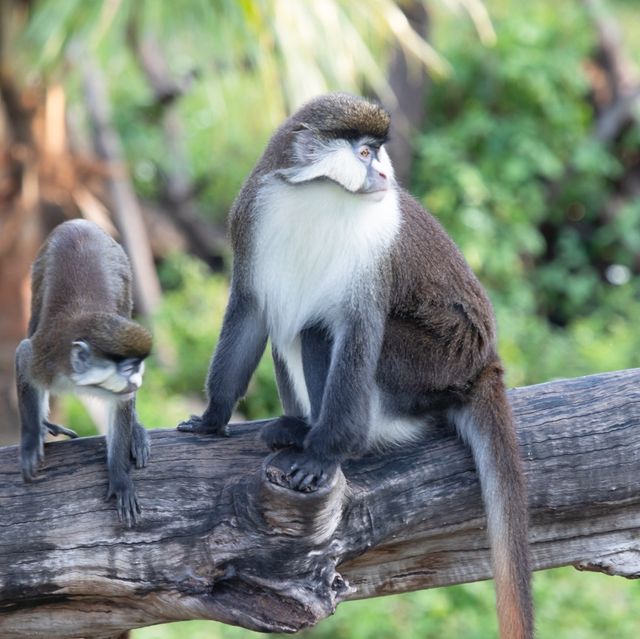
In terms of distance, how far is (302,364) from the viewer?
3.42 m

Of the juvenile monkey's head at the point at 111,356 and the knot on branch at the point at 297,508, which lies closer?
the knot on branch at the point at 297,508

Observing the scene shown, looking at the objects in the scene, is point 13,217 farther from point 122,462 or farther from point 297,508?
point 297,508

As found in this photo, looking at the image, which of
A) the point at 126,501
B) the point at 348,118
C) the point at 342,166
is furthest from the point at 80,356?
the point at 348,118

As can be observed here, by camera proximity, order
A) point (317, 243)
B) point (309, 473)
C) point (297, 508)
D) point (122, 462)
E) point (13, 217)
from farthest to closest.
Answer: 1. point (13, 217)
2. point (317, 243)
3. point (122, 462)
4. point (309, 473)
5. point (297, 508)

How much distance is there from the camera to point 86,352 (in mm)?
3104

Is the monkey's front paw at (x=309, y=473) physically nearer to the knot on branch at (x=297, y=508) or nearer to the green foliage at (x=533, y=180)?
the knot on branch at (x=297, y=508)

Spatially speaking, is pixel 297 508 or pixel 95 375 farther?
pixel 95 375

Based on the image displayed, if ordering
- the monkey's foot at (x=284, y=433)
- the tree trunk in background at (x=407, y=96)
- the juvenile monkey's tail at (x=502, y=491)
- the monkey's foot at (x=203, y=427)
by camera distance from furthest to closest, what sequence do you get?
the tree trunk in background at (x=407, y=96) → the monkey's foot at (x=203, y=427) → the monkey's foot at (x=284, y=433) → the juvenile monkey's tail at (x=502, y=491)

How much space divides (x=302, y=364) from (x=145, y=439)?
1.80 ft

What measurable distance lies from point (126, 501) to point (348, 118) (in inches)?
49.5

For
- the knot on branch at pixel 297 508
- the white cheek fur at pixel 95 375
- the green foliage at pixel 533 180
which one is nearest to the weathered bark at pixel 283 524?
the knot on branch at pixel 297 508

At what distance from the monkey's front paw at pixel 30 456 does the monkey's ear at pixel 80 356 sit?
0.77 ft

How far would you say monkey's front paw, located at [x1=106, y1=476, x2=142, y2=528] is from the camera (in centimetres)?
302

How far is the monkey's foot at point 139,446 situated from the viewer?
3.15 metres
